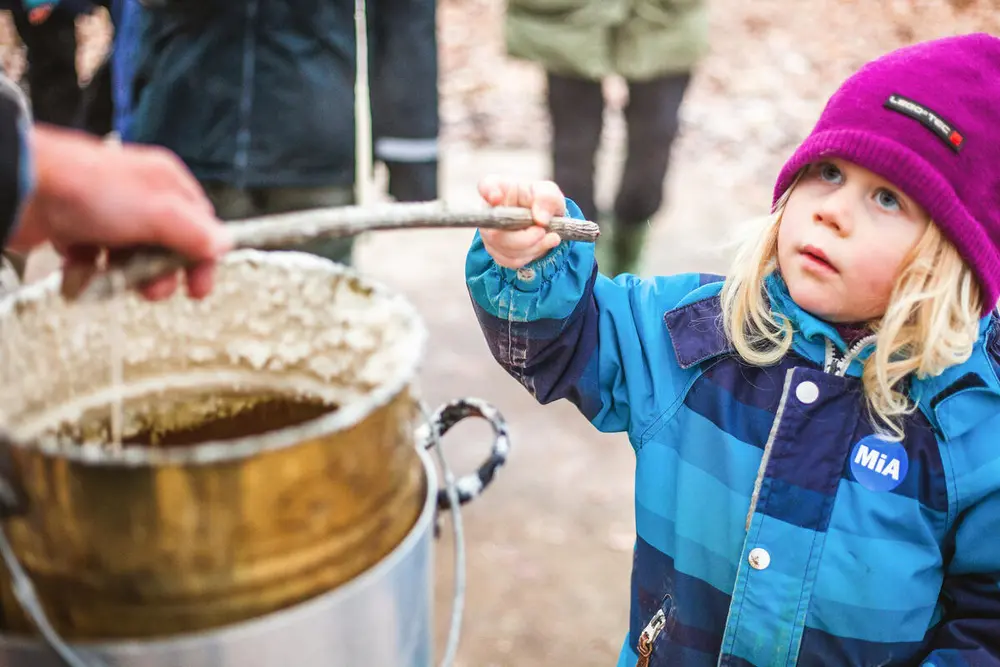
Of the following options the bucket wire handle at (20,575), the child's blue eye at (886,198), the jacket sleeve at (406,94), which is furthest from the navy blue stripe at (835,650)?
the jacket sleeve at (406,94)

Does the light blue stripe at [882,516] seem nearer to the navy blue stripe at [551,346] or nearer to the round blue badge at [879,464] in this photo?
the round blue badge at [879,464]

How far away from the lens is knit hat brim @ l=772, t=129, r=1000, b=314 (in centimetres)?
125

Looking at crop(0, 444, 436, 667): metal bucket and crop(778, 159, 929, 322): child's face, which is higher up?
crop(778, 159, 929, 322): child's face

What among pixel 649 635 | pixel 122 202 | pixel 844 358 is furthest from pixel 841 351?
pixel 122 202

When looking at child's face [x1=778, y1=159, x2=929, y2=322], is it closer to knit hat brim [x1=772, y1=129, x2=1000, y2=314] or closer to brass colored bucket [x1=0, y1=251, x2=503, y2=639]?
knit hat brim [x1=772, y1=129, x2=1000, y2=314]

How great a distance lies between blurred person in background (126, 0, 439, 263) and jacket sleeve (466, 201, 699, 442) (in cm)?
106

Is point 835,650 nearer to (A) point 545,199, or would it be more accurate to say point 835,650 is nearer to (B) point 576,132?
(A) point 545,199

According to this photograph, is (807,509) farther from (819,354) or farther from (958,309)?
(958,309)

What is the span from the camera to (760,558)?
1268 mm

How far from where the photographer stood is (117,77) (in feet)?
7.70

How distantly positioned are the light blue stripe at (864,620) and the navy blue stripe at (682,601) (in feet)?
0.44

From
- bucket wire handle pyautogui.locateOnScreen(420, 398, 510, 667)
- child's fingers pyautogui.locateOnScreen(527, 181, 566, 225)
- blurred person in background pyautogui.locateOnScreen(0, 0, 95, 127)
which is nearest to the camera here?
bucket wire handle pyautogui.locateOnScreen(420, 398, 510, 667)

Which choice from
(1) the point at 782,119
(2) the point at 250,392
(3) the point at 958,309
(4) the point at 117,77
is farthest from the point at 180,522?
(1) the point at 782,119

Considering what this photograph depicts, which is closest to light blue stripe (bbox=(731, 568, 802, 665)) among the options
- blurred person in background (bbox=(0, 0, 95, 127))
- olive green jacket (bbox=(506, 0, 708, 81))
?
olive green jacket (bbox=(506, 0, 708, 81))
